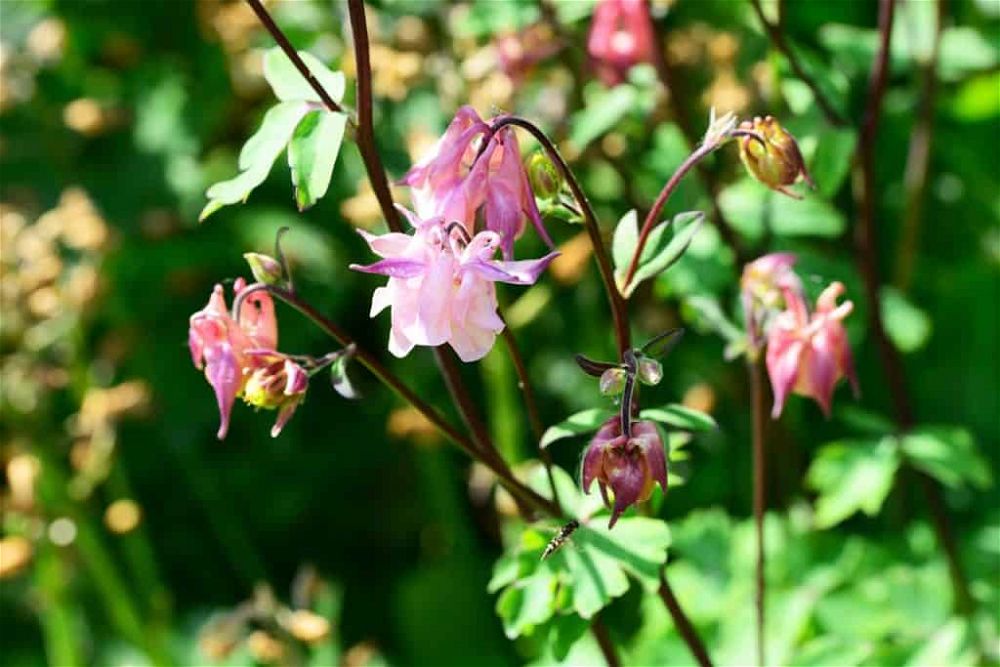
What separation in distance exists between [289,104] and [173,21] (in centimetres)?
207

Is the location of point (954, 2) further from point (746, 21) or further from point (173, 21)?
point (173, 21)

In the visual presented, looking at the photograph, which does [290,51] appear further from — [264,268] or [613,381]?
[613,381]

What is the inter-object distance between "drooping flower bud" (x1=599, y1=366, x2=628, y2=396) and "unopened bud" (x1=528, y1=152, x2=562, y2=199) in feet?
0.64

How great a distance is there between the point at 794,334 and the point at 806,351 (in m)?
0.02

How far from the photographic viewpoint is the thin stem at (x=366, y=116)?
136cm

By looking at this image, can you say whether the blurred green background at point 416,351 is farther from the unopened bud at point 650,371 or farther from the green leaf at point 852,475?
the unopened bud at point 650,371

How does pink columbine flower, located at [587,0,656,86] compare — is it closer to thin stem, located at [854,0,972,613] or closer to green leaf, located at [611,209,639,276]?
thin stem, located at [854,0,972,613]

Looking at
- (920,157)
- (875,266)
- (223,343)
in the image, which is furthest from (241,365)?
(920,157)

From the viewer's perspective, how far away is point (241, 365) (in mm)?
1401

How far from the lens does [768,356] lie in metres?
1.59

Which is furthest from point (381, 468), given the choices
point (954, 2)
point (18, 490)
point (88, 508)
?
point (954, 2)

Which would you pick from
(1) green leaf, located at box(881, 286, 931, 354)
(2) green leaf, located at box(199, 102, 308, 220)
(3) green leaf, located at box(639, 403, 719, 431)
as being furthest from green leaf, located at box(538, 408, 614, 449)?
(1) green leaf, located at box(881, 286, 931, 354)

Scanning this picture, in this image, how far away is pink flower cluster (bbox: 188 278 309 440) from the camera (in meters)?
1.37

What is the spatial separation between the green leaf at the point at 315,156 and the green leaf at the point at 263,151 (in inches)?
1.1
